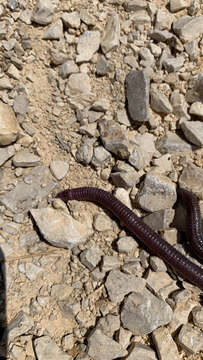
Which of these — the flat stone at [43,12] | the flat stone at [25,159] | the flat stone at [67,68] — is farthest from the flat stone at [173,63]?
the flat stone at [25,159]

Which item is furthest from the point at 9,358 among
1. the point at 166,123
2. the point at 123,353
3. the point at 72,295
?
the point at 166,123

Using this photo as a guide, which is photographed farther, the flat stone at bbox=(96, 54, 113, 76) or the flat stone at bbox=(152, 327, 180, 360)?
the flat stone at bbox=(96, 54, 113, 76)

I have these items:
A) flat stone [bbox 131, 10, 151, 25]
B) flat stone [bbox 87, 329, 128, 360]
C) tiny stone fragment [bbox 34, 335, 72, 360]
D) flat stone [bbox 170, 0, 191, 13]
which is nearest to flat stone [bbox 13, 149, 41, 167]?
tiny stone fragment [bbox 34, 335, 72, 360]

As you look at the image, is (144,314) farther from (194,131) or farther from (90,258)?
(194,131)

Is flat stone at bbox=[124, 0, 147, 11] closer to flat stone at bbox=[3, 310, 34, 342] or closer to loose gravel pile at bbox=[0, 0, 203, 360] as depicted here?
loose gravel pile at bbox=[0, 0, 203, 360]

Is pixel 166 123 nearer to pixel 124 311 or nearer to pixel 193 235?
pixel 193 235

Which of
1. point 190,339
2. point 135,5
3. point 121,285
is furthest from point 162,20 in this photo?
point 190,339

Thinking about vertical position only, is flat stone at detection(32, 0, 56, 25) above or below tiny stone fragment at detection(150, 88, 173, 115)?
above

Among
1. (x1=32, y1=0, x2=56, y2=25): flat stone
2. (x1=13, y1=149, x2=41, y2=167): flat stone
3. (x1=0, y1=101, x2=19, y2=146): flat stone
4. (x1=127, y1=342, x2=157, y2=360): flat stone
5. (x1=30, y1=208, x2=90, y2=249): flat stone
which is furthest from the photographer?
(x1=32, y1=0, x2=56, y2=25): flat stone
